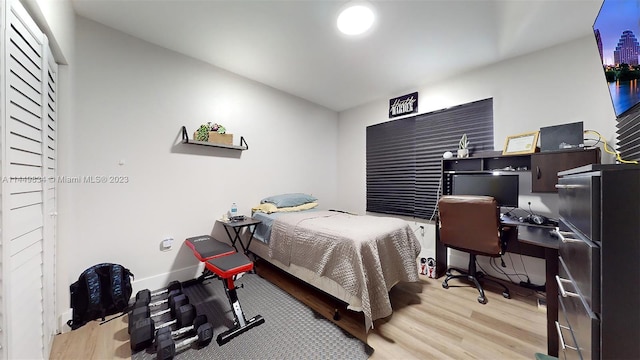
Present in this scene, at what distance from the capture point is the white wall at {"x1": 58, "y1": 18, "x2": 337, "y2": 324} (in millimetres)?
1967

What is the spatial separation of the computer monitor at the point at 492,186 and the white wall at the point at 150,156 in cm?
269

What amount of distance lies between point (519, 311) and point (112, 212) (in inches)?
159

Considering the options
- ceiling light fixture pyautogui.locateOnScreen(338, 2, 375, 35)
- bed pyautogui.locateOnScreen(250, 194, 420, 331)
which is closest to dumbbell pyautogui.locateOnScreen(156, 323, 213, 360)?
bed pyautogui.locateOnScreen(250, 194, 420, 331)

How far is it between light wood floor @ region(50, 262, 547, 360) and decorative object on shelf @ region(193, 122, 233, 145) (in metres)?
1.92

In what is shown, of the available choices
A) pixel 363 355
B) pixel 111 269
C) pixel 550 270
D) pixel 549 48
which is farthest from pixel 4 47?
pixel 549 48

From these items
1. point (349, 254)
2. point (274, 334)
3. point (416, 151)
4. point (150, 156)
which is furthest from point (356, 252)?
point (150, 156)

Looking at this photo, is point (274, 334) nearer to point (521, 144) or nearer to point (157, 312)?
point (157, 312)

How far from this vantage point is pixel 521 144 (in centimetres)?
230

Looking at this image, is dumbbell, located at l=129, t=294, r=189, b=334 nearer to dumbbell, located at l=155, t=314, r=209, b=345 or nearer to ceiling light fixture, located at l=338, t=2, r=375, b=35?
dumbbell, located at l=155, t=314, r=209, b=345

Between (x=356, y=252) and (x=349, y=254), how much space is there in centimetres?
8

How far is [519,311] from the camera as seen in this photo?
77.2 inches

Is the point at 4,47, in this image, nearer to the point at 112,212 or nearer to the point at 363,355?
the point at 112,212

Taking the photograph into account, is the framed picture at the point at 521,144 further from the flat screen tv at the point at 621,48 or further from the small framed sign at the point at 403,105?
the small framed sign at the point at 403,105

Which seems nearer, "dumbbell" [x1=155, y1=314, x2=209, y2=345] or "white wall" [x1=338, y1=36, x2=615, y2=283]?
"dumbbell" [x1=155, y1=314, x2=209, y2=345]
